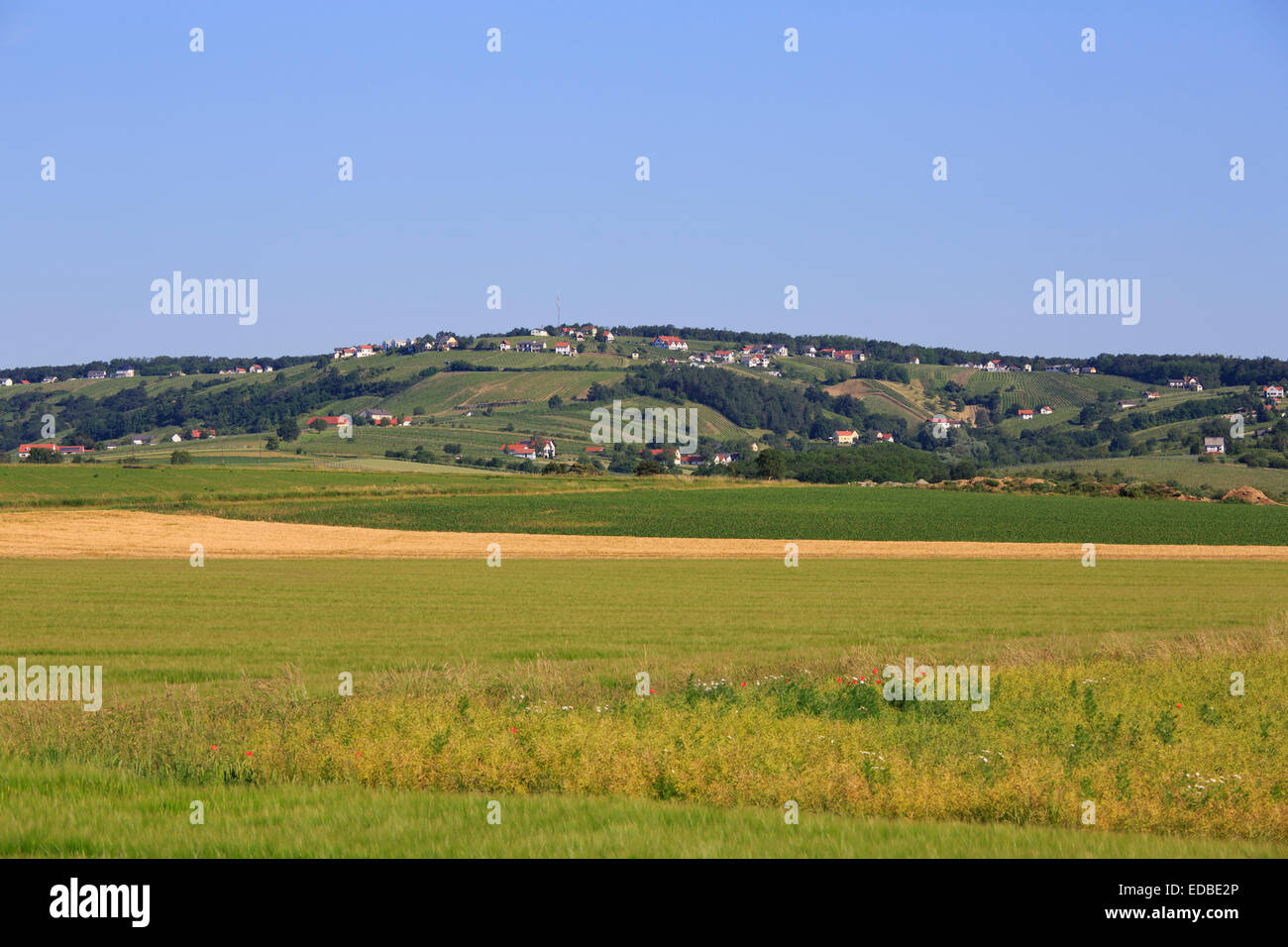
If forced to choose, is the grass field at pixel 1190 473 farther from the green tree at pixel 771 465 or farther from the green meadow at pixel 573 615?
the green meadow at pixel 573 615

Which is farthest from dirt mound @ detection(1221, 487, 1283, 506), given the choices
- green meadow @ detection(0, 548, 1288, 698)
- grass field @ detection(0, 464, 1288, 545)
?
green meadow @ detection(0, 548, 1288, 698)

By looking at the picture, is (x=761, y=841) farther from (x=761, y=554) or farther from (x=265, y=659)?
(x=761, y=554)

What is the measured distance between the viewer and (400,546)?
215 ft

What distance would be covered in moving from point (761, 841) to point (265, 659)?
16.1m

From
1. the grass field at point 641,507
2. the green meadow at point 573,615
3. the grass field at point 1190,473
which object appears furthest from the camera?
the grass field at point 1190,473

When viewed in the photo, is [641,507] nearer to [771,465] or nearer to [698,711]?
[771,465]

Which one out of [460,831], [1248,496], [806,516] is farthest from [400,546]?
[1248,496]

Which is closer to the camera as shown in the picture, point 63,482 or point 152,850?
point 152,850

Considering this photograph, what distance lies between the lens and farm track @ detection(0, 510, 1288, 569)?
60125 mm

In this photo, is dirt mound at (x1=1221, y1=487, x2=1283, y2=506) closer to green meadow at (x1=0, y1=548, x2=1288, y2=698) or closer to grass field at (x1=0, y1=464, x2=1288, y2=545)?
grass field at (x1=0, y1=464, x2=1288, y2=545)

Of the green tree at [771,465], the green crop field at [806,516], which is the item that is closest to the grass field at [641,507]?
the green crop field at [806,516]

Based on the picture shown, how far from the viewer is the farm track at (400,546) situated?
60.1 m

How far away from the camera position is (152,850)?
8.52m
